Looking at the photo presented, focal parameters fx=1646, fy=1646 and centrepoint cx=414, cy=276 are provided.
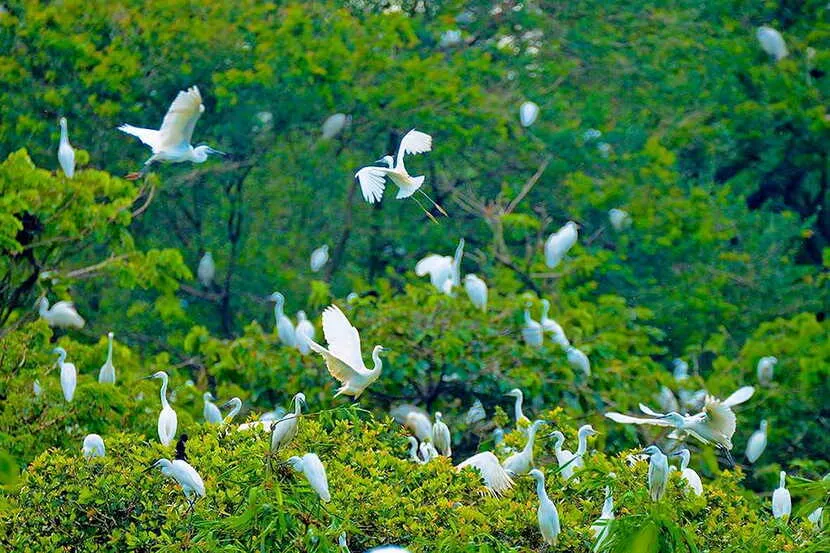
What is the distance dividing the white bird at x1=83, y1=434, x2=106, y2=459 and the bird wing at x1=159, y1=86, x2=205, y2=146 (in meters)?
1.51

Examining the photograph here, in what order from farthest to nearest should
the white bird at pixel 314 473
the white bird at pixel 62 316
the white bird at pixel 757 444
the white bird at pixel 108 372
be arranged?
the white bird at pixel 62 316, the white bird at pixel 757 444, the white bird at pixel 108 372, the white bird at pixel 314 473

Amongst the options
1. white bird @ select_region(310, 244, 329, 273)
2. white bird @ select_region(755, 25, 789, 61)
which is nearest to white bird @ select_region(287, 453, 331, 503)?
white bird @ select_region(310, 244, 329, 273)

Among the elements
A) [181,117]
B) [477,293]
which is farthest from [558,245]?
[181,117]

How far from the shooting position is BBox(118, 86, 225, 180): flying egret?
7.52 metres

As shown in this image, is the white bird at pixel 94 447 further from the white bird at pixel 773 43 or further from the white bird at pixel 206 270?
the white bird at pixel 773 43

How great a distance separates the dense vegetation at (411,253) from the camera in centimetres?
594

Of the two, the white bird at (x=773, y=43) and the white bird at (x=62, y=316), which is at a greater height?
the white bird at (x=62, y=316)

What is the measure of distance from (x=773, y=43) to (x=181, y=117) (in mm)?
9729

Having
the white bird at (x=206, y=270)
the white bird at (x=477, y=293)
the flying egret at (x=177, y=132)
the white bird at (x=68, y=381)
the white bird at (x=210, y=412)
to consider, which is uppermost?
the flying egret at (x=177, y=132)

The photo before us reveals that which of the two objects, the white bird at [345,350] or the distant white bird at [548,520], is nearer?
the distant white bird at [548,520]

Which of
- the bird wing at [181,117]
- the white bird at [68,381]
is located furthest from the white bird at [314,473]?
the white bird at [68,381]

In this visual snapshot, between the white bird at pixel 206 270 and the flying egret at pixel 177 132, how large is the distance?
18.0ft

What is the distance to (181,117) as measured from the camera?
764cm

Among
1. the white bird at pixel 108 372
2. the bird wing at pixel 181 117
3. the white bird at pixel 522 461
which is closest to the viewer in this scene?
the white bird at pixel 522 461
